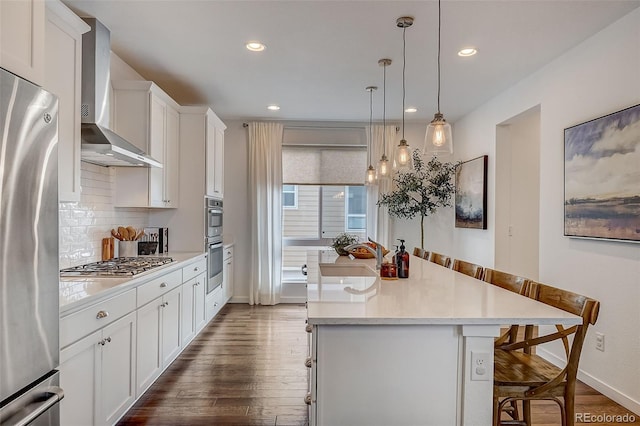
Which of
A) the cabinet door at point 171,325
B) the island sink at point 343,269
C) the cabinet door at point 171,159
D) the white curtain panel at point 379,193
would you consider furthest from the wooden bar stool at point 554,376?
the white curtain panel at point 379,193

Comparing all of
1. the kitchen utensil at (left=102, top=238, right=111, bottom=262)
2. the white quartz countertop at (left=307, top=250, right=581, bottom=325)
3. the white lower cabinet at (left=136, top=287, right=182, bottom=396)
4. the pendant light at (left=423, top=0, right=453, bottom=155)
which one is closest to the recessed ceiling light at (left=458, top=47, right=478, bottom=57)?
the pendant light at (left=423, top=0, right=453, bottom=155)

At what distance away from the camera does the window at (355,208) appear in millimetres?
5730

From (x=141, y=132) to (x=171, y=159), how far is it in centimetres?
70

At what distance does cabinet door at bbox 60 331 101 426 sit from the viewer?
1743 millimetres

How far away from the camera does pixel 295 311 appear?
512cm

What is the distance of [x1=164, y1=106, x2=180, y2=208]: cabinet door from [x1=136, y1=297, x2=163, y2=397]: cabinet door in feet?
4.77

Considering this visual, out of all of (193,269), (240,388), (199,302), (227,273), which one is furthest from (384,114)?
(240,388)

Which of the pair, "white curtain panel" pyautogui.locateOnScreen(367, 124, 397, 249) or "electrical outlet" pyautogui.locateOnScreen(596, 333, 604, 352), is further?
"white curtain panel" pyautogui.locateOnScreen(367, 124, 397, 249)

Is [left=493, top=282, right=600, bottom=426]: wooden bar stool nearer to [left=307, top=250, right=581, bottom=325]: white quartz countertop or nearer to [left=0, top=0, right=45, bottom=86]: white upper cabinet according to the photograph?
[left=307, top=250, right=581, bottom=325]: white quartz countertop

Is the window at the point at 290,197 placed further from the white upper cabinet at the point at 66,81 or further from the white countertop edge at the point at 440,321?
the white countertop edge at the point at 440,321

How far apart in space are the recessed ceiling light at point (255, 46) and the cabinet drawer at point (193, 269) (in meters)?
2.02

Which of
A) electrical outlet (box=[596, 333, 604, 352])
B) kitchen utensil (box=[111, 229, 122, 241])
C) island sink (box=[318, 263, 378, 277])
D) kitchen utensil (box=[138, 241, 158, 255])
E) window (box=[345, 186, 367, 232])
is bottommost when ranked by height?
electrical outlet (box=[596, 333, 604, 352])

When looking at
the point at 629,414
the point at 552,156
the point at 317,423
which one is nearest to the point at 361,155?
the point at 552,156

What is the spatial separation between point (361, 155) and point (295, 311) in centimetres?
246
